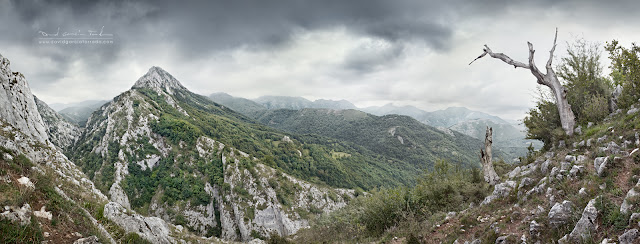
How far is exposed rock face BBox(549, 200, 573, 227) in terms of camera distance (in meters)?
6.25

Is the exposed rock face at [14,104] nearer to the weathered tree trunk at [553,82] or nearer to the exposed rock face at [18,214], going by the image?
the exposed rock face at [18,214]

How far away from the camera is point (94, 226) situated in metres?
7.05

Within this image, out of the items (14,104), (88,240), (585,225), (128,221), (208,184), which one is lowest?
(208,184)

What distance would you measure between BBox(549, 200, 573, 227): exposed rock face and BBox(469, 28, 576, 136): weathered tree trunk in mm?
9301

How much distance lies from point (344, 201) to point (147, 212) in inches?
2565

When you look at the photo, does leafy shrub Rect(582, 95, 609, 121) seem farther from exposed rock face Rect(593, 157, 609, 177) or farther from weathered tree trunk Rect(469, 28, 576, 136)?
exposed rock face Rect(593, 157, 609, 177)

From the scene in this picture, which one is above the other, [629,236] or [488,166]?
[488,166]

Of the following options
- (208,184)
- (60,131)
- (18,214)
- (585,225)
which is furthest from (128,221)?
(60,131)

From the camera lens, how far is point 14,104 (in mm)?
19250

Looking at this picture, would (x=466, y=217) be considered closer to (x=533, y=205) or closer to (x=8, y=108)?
(x=533, y=205)

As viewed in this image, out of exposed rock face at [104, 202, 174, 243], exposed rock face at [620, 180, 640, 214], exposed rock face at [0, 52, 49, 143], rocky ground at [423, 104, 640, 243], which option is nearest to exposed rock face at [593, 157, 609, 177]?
rocky ground at [423, 104, 640, 243]

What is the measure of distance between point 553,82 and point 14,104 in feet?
131

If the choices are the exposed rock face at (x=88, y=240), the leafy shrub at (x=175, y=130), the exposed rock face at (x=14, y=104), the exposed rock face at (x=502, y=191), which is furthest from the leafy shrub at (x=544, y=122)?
the leafy shrub at (x=175, y=130)

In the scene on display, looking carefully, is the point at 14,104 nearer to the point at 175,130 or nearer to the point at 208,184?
the point at 208,184
